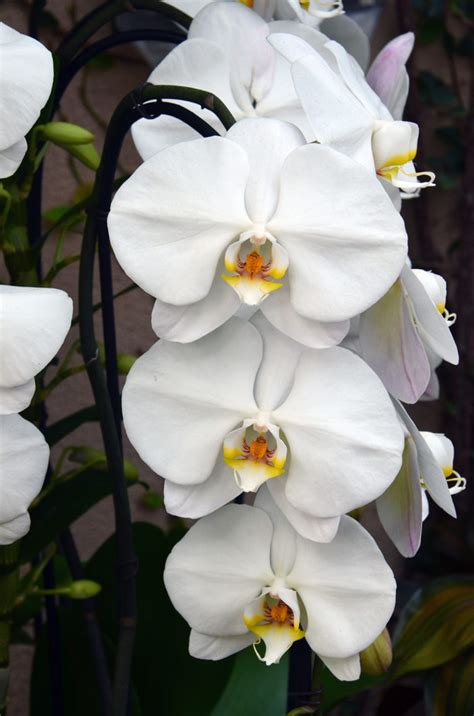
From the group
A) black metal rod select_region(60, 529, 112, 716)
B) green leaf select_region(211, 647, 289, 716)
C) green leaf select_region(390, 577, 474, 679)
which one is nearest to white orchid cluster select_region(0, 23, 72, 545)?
black metal rod select_region(60, 529, 112, 716)

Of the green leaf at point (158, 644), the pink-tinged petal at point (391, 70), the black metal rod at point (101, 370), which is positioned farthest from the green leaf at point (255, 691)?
the pink-tinged petal at point (391, 70)

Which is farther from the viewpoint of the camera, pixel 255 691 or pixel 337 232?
pixel 255 691

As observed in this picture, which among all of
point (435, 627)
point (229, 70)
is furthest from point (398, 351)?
point (435, 627)

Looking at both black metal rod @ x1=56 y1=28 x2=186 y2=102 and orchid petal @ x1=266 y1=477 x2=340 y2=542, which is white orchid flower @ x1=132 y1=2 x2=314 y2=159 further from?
orchid petal @ x1=266 y1=477 x2=340 y2=542

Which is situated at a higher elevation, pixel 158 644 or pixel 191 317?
pixel 191 317

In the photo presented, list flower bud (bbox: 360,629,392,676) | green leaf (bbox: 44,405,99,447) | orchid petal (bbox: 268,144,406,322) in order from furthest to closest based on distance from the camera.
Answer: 1. green leaf (bbox: 44,405,99,447)
2. flower bud (bbox: 360,629,392,676)
3. orchid petal (bbox: 268,144,406,322)

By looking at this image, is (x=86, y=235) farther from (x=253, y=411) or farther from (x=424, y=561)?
(x=424, y=561)

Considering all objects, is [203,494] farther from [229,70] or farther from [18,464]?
A: [229,70]
